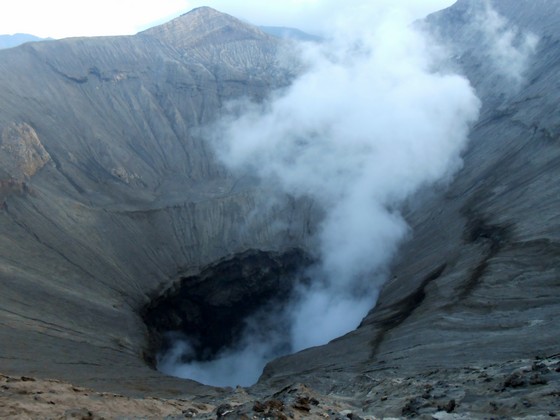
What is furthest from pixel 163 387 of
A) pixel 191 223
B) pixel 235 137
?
pixel 235 137

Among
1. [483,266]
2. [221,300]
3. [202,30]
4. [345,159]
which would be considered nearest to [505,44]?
[345,159]

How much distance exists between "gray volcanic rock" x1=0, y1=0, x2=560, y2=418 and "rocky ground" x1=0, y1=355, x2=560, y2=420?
129mm

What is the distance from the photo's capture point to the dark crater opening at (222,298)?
49125mm

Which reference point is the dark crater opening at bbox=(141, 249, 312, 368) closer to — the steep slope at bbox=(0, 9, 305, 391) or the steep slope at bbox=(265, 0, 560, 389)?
the steep slope at bbox=(0, 9, 305, 391)

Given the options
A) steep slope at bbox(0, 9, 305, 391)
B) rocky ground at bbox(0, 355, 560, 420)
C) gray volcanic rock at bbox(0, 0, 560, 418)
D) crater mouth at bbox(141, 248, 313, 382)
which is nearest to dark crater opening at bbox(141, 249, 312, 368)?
crater mouth at bbox(141, 248, 313, 382)

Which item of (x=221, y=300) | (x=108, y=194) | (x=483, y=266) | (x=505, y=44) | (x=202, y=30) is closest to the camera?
(x=483, y=266)

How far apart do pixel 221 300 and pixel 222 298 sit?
0.21 m

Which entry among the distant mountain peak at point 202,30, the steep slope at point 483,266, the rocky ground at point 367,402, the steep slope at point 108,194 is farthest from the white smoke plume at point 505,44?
the rocky ground at point 367,402

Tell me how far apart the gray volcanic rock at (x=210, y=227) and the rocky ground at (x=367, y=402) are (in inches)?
5.1

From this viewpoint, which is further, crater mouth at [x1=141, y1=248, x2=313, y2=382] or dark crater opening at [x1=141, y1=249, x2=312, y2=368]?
dark crater opening at [x1=141, y1=249, x2=312, y2=368]

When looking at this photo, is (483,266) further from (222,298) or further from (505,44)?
(505,44)

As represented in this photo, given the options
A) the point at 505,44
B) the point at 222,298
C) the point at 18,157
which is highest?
the point at 505,44

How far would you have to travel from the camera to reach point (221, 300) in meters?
53.6

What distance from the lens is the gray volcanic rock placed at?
2581 centimetres
